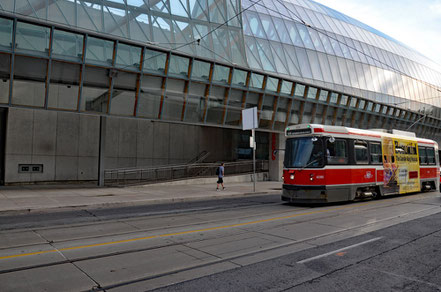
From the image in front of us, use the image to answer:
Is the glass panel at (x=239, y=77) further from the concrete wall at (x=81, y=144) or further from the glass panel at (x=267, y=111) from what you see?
the concrete wall at (x=81, y=144)

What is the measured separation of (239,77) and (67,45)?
436 inches

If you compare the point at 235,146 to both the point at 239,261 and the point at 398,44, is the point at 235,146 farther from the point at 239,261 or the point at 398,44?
the point at 398,44

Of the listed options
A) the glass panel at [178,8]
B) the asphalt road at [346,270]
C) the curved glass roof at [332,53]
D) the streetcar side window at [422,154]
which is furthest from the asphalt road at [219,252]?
the curved glass roof at [332,53]

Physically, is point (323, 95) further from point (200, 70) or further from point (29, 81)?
point (29, 81)

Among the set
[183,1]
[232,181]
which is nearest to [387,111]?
[232,181]

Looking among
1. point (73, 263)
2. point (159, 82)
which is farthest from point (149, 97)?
point (73, 263)

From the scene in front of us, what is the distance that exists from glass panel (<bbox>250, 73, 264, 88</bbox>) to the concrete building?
0.23 ft

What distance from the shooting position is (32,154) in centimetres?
2145

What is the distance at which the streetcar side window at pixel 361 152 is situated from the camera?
1356 cm

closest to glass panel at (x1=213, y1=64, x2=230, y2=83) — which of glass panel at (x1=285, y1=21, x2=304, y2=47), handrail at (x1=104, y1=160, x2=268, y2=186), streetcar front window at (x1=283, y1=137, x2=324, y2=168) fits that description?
handrail at (x1=104, y1=160, x2=268, y2=186)

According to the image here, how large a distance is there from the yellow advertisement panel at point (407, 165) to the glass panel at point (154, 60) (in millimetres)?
13407

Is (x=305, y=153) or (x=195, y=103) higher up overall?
(x=195, y=103)

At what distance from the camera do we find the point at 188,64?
2094 cm

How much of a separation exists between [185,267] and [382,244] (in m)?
4.24
